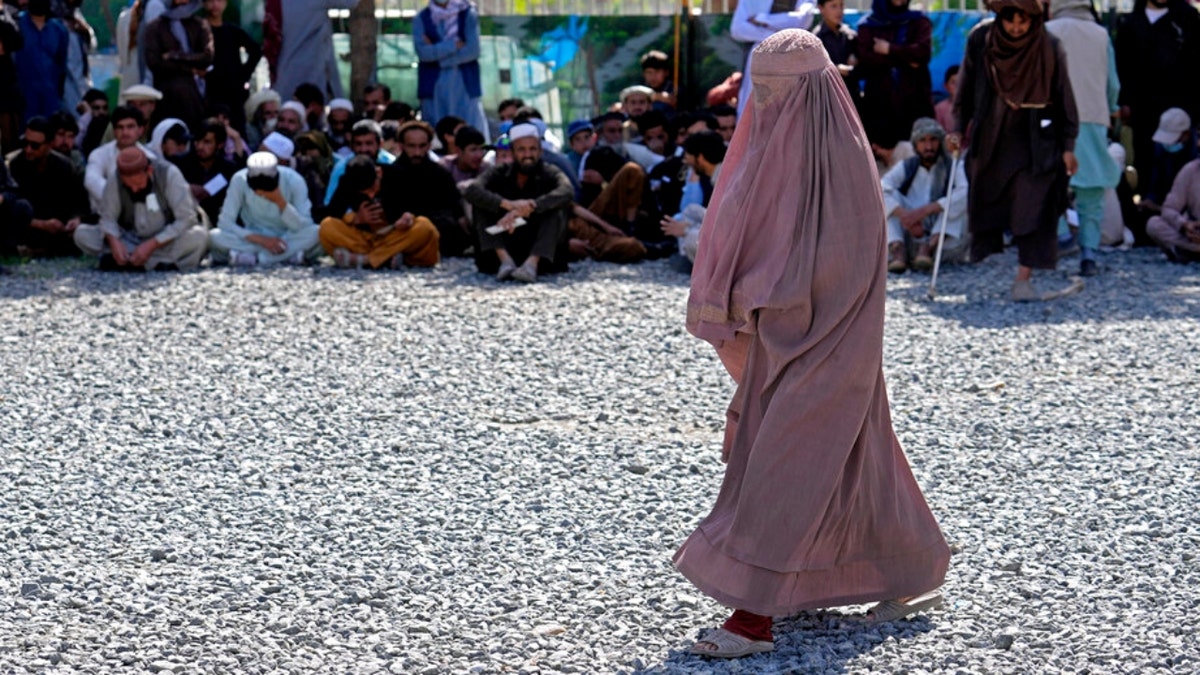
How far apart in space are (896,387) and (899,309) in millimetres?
1951

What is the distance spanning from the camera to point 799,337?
3836mm

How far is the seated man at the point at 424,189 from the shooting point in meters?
10.8

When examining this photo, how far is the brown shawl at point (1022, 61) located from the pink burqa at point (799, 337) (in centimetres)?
480

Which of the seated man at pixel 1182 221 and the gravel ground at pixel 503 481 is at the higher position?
the seated man at pixel 1182 221

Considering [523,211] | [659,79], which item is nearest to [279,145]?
[523,211]

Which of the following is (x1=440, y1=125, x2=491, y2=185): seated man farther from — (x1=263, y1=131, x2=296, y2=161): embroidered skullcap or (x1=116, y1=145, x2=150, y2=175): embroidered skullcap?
(x1=116, y1=145, x2=150, y2=175): embroidered skullcap

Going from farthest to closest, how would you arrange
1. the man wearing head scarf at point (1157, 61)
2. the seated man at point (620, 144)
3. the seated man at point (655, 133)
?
1. the seated man at point (655, 133)
2. the seated man at point (620, 144)
3. the man wearing head scarf at point (1157, 61)

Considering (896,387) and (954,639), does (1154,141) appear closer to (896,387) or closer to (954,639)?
(896,387)

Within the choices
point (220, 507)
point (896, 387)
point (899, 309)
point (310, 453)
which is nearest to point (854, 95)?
point (899, 309)

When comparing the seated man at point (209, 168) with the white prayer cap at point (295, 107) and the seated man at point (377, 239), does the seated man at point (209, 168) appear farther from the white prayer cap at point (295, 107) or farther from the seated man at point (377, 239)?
the seated man at point (377, 239)

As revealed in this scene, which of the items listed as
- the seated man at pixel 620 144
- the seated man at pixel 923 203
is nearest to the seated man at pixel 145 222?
the seated man at pixel 620 144

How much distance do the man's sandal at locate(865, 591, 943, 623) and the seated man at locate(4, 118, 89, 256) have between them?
7.83 m

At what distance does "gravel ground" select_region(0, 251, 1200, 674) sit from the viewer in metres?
4.06

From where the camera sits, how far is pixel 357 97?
1366 cm
